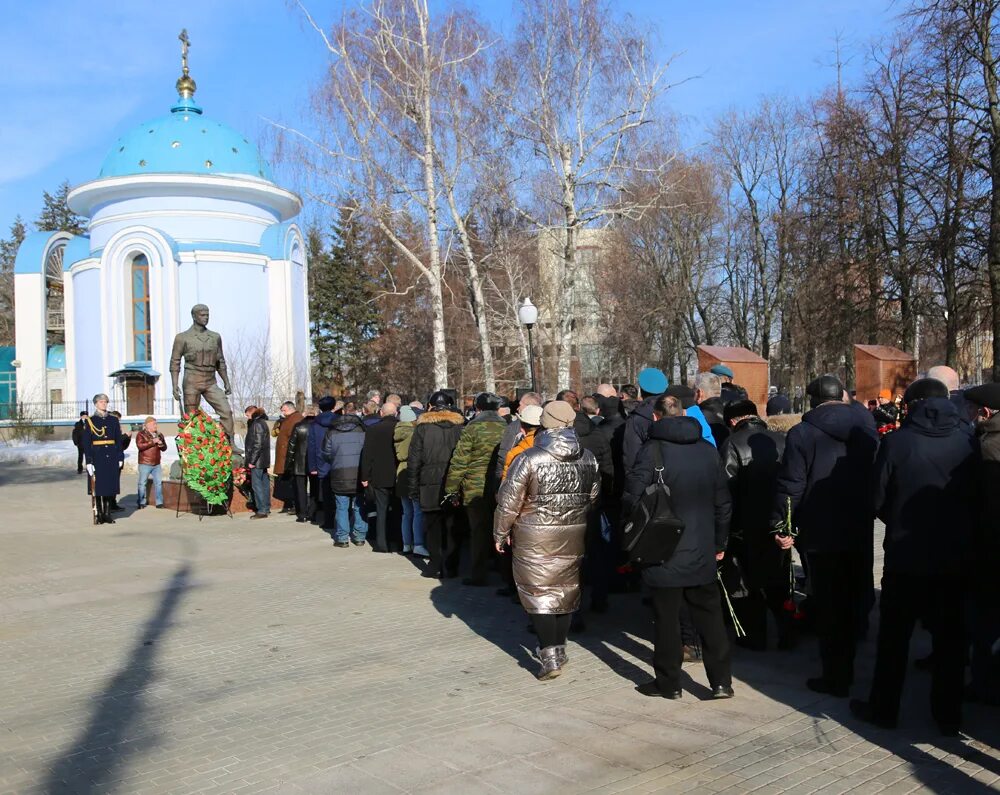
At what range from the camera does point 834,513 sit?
552cm

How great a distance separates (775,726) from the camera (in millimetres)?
5152

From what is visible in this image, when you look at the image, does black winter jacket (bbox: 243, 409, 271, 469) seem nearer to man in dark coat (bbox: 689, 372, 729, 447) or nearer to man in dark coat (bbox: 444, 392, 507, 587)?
man in dark coat (bbox: 444, 392, 507, 587)

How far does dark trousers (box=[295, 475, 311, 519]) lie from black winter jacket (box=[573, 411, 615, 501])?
Result: 6660 mm

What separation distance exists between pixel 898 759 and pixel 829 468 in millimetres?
1690

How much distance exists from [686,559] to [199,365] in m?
11.7

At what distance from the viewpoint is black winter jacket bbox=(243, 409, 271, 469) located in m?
13.6

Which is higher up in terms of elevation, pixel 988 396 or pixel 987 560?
pixel 988 396

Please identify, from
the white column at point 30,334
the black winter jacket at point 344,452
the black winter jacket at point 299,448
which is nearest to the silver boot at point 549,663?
the black winter jacket at point 344,452

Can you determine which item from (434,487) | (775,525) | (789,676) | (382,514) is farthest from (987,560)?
(382,514)

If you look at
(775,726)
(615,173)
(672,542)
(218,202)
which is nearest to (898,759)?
(775,726)

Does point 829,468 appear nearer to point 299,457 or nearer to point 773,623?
point 773,623

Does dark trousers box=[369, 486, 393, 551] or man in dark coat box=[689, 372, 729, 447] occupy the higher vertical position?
man in dark coat box=[689, 372, 729, 447]

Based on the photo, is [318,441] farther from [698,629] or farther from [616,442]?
[698,629]

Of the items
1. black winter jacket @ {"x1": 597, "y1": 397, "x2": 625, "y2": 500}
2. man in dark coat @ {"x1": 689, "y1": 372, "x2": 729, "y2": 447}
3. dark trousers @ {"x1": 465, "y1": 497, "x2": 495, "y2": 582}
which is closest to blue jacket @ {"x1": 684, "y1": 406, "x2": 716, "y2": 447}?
black winter jacket @ {"x1": 597, "y1": 397, "x2": 625, "y2": 500}
